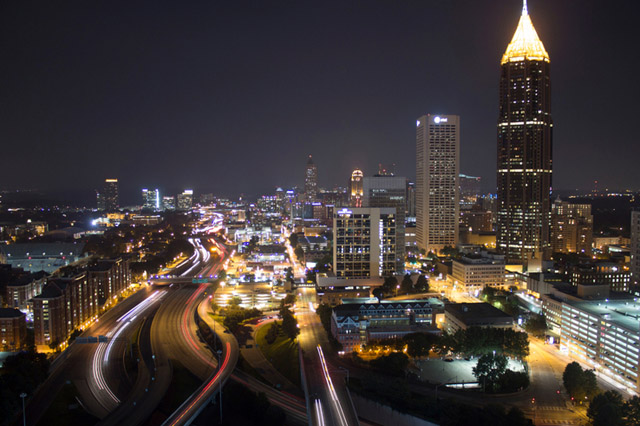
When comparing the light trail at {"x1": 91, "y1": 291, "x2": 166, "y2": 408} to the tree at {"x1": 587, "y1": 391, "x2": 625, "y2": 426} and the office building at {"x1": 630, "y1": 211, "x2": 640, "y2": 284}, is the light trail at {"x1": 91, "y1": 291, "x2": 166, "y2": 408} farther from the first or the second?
the office building at {"x1": 630, "y1": 211, "x2": 640, "y2": 284}

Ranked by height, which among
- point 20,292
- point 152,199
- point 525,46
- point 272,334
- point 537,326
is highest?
point 525,46

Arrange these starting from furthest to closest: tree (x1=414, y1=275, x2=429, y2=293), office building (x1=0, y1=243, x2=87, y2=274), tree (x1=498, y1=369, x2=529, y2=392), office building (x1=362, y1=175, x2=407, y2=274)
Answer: office building (x1=362, y1=175, x2=407, y2=274) → office building (x1=0, y1=243, x2=87, y2=274) → tree (x1=414, y1=275, x2=429, y2=293) → tree (x1=498, y1=369, x2=529, y2=392)

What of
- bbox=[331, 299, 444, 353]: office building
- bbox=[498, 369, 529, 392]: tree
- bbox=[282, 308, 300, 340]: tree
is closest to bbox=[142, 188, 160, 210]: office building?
bbox=[282, 308, 300, 340]: tree

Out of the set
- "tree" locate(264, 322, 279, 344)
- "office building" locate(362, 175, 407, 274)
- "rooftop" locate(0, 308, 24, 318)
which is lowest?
"tree" locate(264, 322, 279, 344)

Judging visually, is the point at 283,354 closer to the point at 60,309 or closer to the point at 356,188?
the point at 60,309

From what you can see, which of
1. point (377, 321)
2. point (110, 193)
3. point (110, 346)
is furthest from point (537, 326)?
point (110, 193)

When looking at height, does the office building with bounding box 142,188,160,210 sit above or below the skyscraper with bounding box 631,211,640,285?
above
